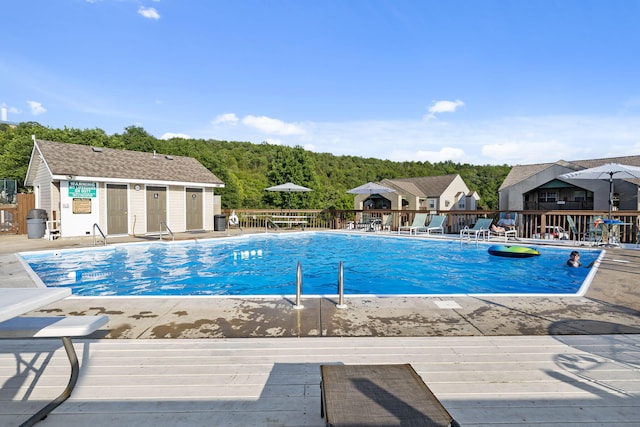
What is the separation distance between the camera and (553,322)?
→ 374 centimetres

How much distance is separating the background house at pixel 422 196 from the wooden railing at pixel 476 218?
1294cm

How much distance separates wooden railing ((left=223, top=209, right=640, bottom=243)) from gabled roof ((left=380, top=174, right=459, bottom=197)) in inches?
539

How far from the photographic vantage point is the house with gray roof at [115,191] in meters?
13.2

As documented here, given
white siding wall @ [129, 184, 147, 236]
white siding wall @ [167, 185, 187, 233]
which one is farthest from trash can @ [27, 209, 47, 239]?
white siding wall @ [167, 185, 187, 233]

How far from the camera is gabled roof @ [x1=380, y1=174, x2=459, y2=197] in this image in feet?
108

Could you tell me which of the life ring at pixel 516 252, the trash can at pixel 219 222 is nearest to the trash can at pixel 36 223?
the trash can at pixel 219 222

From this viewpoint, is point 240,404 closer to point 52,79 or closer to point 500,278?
point 500,278

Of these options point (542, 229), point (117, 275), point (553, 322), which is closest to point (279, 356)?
point (553, 322)

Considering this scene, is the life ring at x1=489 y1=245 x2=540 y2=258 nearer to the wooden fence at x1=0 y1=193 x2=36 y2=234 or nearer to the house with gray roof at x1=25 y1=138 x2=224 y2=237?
the house with gray roof at x1=25 y1=138 x2=224 y2=237

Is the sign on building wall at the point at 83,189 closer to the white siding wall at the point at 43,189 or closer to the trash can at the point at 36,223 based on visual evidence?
the white siding wall at the point at 43,189

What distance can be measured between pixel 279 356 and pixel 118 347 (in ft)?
4.73

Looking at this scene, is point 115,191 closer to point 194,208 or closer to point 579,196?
point 194,208

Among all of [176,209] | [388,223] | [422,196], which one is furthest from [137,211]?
[422,196]

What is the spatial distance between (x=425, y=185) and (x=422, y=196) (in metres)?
1.98
